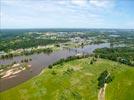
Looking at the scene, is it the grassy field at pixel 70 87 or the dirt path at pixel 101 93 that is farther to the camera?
the grassy field at pixel 70 87

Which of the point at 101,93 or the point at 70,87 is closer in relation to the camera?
the point at 101,93

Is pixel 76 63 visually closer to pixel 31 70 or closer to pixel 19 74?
pixel 31 70

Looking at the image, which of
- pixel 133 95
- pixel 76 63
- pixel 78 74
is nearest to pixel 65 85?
pixel 78 74

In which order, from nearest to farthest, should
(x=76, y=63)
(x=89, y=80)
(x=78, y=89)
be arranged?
(x=78, y=89) < (x=89, y=80) < (x=76, y=63)

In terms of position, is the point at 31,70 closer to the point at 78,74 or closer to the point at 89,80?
the point at 78,74

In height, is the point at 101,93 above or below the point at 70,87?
below

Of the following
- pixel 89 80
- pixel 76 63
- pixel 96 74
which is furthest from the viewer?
pixel 76 63

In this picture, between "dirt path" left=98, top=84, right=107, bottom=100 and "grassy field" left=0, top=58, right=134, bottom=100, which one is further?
"grassy field" left=0, top=58, right=134, bottom=100

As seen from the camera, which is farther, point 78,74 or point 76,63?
point 76,63

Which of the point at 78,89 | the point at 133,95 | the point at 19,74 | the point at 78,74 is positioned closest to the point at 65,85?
the point at 78,89
